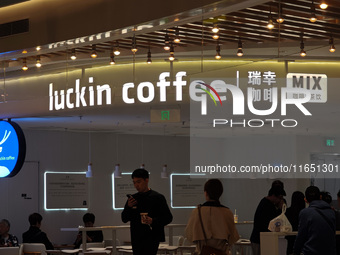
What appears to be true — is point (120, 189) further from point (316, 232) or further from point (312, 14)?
point (316, 232)

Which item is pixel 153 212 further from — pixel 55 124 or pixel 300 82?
pixel 55 124

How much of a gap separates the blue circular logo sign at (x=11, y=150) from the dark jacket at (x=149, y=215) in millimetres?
3614

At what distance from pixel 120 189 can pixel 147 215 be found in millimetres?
10421

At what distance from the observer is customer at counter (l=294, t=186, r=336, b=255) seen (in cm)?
608

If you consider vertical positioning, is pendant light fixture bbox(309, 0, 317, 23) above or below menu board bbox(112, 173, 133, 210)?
above

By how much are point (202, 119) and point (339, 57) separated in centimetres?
175

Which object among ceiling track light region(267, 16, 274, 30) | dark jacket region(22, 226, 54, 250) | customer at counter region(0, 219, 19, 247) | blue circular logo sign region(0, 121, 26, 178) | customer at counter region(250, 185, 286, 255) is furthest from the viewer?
dark jacket region(22, 226, 54, 250)

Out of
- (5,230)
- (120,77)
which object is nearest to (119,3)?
(120,77)

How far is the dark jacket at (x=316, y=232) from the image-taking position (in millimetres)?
6082

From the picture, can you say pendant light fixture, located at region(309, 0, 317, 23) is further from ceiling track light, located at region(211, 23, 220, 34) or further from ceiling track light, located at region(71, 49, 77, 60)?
ceiling track light, located at region(71, 49, 77, 60)

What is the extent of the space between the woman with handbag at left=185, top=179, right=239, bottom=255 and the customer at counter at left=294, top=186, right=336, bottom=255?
2.87 feet

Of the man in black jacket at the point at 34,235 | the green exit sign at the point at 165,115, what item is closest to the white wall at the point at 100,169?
the man in black jacket at the point at 34,235

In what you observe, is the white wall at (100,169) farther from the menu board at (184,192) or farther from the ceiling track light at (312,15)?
the ceiling track light at (312,15)

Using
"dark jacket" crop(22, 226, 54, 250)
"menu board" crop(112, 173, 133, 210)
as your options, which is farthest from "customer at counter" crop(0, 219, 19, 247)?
"menu board" crop(112, 173, 133, 210)
